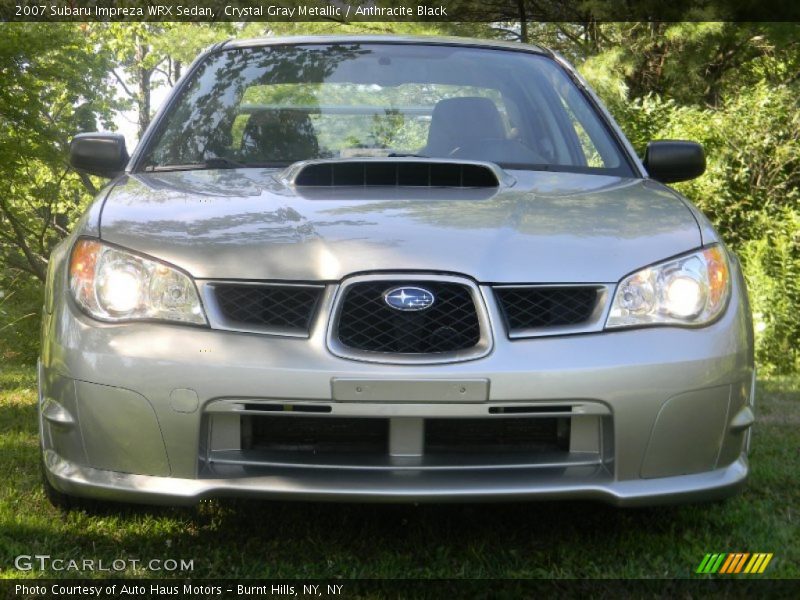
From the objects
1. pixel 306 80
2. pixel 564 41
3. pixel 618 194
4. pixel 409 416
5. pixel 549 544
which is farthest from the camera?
pixel 564 41

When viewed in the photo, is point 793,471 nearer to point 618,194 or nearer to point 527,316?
point 618,194

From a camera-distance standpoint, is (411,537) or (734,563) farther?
(411,537)

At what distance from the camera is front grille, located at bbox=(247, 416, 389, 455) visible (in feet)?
8.93

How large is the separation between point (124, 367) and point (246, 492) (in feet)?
1.44

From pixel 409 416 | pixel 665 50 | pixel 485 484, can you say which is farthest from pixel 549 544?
pixel 665 50

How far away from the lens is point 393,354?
104 inches

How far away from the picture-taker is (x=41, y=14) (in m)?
15.2

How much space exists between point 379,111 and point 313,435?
65.1 inches

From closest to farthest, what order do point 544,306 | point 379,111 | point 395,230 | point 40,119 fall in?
point 544,306 < point 395,230 < point 379,111 < point 40,119

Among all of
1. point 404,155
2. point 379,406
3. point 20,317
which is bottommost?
point 20,317

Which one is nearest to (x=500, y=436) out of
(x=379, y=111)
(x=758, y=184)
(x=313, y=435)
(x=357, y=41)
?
(x=313, y=435)

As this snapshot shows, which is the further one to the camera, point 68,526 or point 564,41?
point 564,41

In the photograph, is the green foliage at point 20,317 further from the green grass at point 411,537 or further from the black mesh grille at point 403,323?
the black mesh grille at point 403,323

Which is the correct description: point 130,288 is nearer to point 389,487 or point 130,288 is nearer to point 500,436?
point 389,487
